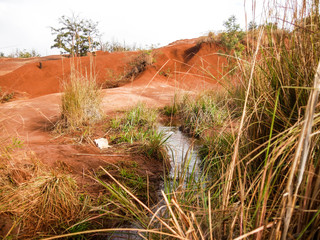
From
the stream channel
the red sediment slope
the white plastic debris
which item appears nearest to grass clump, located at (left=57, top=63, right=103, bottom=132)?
the white plastic debris

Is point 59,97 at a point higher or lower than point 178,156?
higher

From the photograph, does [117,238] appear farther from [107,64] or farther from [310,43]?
[107,64]

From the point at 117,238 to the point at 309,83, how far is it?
158 centimetres

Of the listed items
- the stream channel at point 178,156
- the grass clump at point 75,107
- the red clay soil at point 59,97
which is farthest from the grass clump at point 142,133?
the grass clump at point 75,107

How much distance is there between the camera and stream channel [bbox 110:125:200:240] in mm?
1602

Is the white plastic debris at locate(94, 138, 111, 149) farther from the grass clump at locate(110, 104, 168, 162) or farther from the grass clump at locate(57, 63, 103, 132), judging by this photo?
the grass clump at locate(57, 63, 103, 132)

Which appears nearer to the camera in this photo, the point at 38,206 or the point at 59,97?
the point at 38,206

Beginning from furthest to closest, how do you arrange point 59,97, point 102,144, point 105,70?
point 105,70, point 59,97, point 102,144

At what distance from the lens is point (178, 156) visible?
324cm

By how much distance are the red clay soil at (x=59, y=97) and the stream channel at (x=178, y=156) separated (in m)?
0.34

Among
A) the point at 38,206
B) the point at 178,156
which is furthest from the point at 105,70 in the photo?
the point at 38,206

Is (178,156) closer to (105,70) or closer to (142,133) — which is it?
(142,133)

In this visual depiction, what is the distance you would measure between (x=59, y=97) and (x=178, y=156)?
430 centimetres

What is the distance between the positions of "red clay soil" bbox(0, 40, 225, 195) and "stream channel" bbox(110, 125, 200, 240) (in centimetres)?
34
